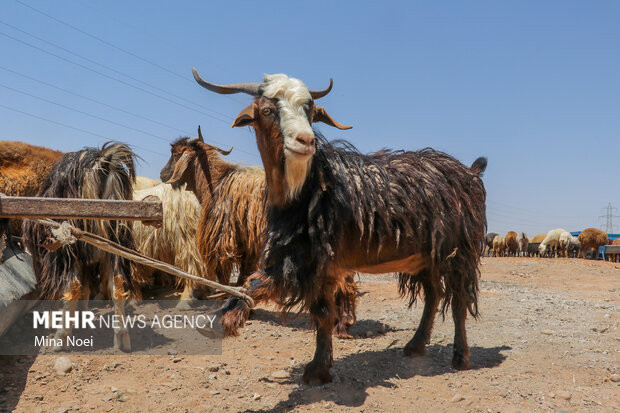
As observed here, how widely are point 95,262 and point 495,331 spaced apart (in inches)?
211

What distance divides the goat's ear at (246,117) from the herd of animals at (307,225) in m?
0.01

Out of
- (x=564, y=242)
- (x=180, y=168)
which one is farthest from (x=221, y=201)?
(x=564, y=242)

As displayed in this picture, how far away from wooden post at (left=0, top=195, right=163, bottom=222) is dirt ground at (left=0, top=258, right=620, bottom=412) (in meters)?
1.99

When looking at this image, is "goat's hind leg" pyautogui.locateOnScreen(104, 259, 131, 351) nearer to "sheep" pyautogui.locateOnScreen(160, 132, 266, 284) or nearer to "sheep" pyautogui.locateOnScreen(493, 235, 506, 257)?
"sheep" pyautogui.locateOnScreen(160, 132, 266, 284)

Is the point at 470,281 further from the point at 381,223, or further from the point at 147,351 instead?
the point at 147,351

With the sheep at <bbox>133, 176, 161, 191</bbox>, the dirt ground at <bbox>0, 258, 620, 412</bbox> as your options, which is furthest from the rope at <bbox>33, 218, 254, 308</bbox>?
the sheep at <bbox>133, 176, 161, 191</bbox>

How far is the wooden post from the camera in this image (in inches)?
117

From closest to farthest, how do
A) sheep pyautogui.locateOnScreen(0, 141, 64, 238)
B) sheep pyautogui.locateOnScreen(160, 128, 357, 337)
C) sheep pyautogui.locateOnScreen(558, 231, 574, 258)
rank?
sheep pyautogui.locateOnScreen(160, 128, 357, 337) < sheep pyautogui.locateOnScreen(0, 141, 64, 238) < sheep pyautogui.locateOnScreen(558, 231, 574, 258)

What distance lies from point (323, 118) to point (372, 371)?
8.69 feet

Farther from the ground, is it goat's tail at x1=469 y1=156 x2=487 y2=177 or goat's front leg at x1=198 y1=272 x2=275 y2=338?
goat's tail at x1=469 y1=156 x2=487 y2=177

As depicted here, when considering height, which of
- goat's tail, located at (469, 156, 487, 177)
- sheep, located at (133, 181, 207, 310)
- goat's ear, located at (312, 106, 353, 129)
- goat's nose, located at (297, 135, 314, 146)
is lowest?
sheep, located at (133, 181, 207, 310)

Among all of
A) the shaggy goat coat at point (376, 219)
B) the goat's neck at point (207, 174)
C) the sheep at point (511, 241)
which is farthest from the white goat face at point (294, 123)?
the sheep at point (511, 241)

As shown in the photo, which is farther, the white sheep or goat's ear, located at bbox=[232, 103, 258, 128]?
the white sheep

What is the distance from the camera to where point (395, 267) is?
4988 millimetres
